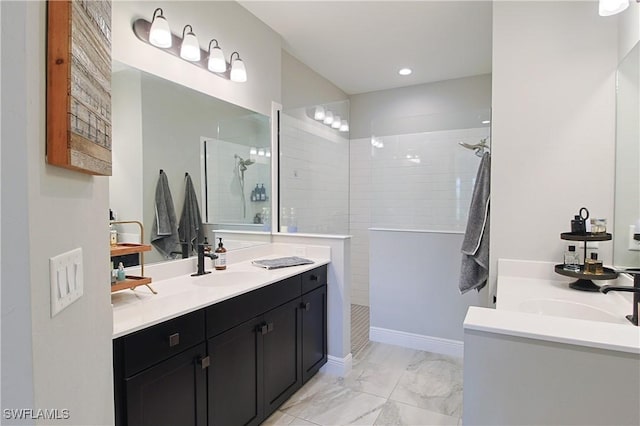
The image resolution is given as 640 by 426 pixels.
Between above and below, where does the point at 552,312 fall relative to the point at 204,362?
above

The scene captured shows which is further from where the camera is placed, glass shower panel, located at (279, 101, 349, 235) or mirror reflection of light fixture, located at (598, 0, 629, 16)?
glass shower panel, located at (279, 101, 349, 235)

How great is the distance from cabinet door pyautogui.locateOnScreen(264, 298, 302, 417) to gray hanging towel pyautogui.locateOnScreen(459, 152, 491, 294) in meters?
1.21

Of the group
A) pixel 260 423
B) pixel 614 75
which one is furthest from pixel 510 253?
pixel 260 423

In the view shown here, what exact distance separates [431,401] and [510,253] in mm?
1095

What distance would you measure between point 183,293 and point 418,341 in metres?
2.24

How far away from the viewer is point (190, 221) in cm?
214

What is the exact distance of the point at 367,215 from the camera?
14.4ft

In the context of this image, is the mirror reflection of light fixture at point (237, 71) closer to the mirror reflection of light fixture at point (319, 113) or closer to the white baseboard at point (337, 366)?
the mirror reflection of light fixture at point (319, 113)

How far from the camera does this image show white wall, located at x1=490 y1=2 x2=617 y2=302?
6.00 feet

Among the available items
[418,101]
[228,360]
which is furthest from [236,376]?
[418,101]

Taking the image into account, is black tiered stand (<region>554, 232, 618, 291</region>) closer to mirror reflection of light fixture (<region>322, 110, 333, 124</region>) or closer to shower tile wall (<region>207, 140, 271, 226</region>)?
shower tile wall (<region>207, 140, 271, 226</region>)

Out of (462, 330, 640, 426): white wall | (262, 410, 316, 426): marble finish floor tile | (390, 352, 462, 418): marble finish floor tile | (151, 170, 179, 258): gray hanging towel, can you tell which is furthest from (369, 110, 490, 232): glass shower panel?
(462, 330, 640, 426): white wall

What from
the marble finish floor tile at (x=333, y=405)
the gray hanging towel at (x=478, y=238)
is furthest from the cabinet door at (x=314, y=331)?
the gray hanging towel at (x=478, y=238)

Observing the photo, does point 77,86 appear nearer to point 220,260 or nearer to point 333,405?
point 220,260
